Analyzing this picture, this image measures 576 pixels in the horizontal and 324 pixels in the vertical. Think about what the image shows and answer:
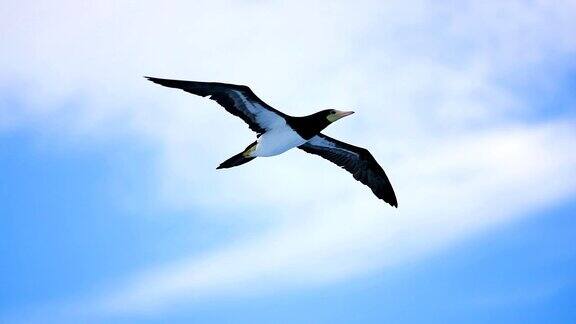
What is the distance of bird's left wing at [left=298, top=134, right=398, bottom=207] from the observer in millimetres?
23906

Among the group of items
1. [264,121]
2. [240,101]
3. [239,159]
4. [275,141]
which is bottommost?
[239,159]

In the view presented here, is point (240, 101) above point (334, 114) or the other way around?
above

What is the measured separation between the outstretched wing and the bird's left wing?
319cm

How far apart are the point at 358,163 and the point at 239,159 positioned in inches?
190

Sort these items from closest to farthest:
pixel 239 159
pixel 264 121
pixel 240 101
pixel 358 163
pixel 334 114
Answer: pixel 240 101
pixel 264 121
pixel 334 114
pixel 239 159
pixel 358 163

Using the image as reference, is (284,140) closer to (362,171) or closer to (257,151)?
(257,151)

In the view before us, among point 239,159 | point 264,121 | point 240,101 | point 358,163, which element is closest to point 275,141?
point 264,121

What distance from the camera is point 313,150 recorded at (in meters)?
24.0

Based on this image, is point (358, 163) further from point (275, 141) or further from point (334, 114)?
point (275, 141)

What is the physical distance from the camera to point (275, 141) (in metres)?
Answer: 21.0

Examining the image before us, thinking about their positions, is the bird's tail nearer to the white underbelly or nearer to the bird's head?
the white underbelly

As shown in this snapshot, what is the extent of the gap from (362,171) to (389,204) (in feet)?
4.47

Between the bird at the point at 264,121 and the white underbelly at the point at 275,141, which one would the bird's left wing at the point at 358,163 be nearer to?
the bird at the point at 264,121

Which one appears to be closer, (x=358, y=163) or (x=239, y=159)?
(x=239, y=159)
